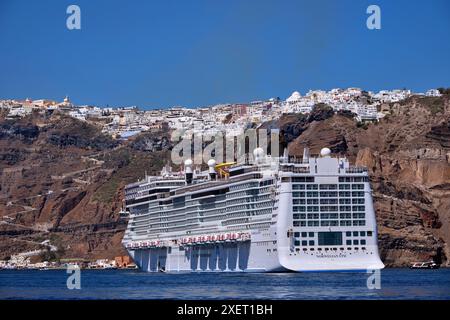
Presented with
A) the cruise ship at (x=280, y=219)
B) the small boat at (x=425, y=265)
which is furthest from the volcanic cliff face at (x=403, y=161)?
the cruise ship at (x=280, y=219)

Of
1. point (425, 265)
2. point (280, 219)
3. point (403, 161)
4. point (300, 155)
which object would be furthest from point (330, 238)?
point (300, 155)

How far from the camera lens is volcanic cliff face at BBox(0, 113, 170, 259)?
159m

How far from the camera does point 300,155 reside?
444 feet

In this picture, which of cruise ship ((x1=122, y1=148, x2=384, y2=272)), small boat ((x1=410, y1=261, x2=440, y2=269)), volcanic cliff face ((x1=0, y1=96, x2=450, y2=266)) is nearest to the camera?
cruise ship ((x1=122, y1=148, x2=384, y2=272))

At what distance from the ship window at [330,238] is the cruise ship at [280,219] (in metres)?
0.06

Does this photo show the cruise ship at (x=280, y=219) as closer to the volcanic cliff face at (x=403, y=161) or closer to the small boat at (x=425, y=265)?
the small boat at (x=425, y=265)

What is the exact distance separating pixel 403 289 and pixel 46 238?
4895 inches

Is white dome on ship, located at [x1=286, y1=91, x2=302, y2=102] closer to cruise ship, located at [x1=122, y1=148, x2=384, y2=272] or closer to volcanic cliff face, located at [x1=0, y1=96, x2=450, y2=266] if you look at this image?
volcanic cliff face, located at [x1=0, y1=96, x2=450, y2=266]

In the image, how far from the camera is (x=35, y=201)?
17600 cm

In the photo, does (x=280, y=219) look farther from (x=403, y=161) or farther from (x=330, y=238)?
(x=403, y=161)

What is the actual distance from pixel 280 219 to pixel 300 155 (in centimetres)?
7016

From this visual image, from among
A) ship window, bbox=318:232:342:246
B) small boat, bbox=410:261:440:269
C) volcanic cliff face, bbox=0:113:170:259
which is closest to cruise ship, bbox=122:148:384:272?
ship window, bbox=318:232:342:246

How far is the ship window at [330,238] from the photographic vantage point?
65.0m

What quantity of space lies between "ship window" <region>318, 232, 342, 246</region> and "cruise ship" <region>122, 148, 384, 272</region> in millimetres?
57
